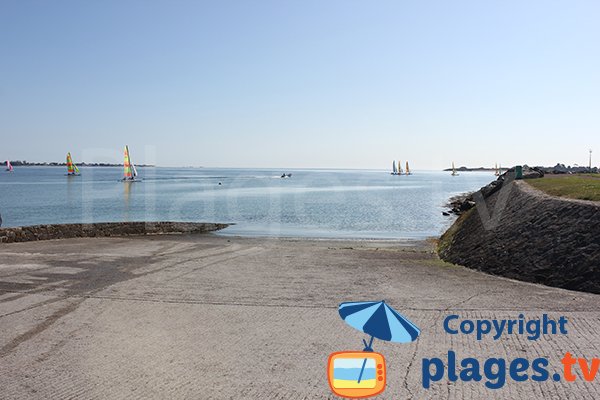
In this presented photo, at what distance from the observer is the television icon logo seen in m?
6.50

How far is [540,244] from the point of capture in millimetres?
15727

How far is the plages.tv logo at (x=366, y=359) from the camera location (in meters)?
6.60

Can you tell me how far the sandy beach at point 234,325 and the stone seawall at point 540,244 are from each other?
2.57 ft

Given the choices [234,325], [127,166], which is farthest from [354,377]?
[127,166]

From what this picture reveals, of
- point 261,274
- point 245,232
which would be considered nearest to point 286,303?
point 261,274

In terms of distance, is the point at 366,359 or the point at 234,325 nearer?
the point at 366,359

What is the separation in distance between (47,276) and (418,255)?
577 inches

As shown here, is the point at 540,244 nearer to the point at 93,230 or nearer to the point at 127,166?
the point at 93,230

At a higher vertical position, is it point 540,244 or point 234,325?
point 540,244

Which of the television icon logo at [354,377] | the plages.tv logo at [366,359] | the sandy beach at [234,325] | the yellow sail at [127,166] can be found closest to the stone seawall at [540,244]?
the sandy beach at [234,325]

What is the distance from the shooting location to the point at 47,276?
15.1 meters

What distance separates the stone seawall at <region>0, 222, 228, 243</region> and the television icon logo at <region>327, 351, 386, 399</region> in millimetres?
22521

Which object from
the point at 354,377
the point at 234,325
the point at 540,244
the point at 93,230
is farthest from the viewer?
the point at 93,230

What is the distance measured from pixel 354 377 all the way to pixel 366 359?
59 cm
